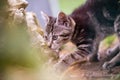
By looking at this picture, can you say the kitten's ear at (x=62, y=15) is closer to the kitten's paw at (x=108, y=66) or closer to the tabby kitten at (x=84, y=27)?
the tabby kitten at (x=84, y=27)

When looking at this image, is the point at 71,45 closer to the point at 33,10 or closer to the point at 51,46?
the point at 51,46

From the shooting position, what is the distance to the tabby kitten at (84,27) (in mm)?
871

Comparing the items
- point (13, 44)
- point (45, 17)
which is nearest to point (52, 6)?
point (45, 17)

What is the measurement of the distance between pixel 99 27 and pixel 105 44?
0.06 metres

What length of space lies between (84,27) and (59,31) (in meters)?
0.09

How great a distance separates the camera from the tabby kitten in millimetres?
871

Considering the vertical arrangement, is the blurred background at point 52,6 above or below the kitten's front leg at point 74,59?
above

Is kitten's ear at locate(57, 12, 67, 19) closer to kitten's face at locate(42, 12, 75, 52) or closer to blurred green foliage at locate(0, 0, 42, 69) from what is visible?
kitten's face at locate(42, 12, 75, 52)

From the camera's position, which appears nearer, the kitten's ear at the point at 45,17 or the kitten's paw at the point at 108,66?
the kitten's paw at the point at 108,66

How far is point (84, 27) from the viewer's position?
917mm

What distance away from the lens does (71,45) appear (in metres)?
0.92

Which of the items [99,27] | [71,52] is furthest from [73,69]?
[99,27]

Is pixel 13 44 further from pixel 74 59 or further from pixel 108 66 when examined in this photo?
pixel 108 66

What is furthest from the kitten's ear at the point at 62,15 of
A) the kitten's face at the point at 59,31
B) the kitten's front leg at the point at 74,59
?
the kitten's front leg at the point at 74,59
